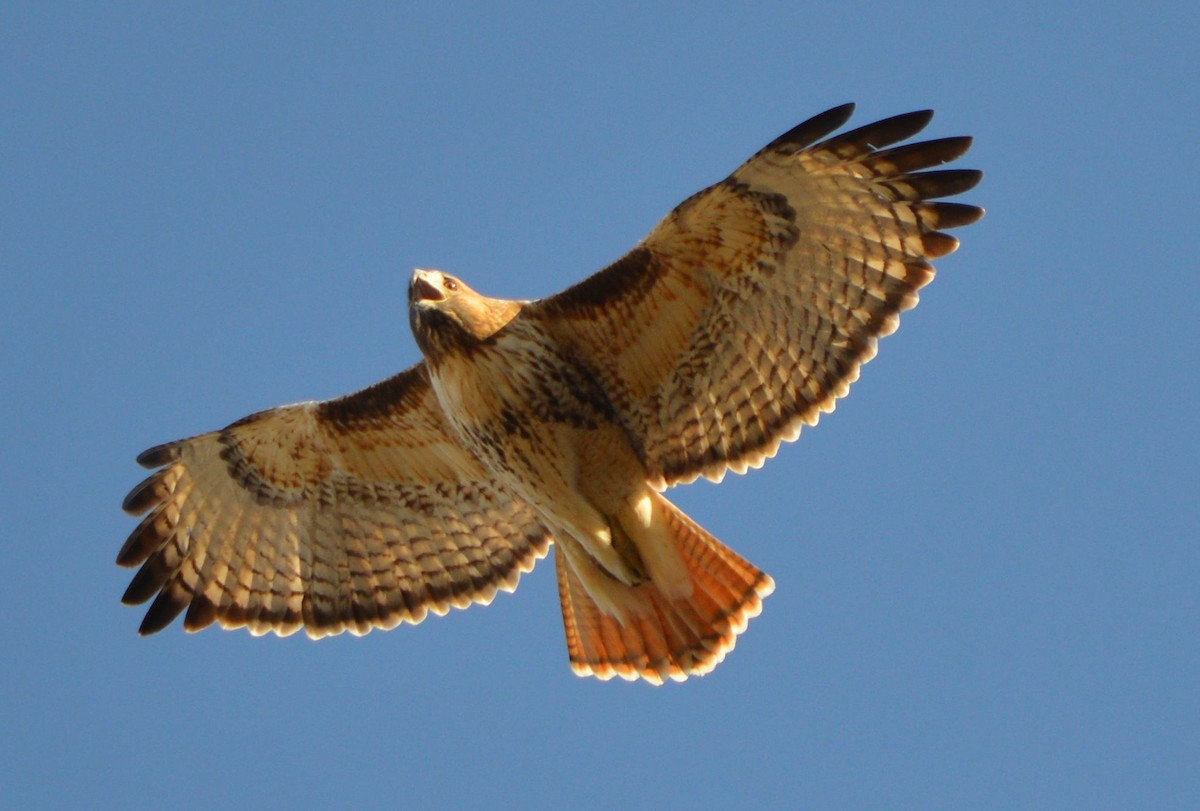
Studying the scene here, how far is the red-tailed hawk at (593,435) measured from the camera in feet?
27.2

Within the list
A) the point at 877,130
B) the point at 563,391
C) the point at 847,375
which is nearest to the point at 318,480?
the point at 563,391

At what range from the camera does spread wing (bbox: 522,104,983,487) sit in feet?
26.9

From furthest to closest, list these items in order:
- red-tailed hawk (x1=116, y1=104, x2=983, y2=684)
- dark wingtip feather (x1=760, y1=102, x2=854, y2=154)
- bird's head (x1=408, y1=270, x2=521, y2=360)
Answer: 1. bird's head (x1=408, y1=270, x2=521, y2=360)
2. red-tailed hawk (x1=116, y1=104, x2=983, y2=684)
3. dark wingtip feather (x1=760, y1=102, x2=854, y2=154)

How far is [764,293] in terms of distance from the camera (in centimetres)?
852

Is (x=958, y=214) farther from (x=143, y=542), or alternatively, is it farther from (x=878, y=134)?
(x=143, y=542)

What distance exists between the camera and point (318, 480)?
31.3 ft

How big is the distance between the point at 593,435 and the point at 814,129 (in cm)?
185

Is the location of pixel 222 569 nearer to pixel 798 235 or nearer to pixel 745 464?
pixel 745 464

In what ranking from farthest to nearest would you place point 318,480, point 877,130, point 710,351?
point 318,480 < point 710,351 < point 877,130

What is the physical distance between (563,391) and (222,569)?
2345 mm

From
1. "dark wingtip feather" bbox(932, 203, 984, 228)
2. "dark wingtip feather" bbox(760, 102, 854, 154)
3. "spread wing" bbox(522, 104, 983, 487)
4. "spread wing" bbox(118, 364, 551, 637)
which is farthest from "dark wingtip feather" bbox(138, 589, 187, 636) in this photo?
"dark wingtip feather" bbox(932, 203, 984, 228)

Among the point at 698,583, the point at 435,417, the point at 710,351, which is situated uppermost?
the point at 435,417

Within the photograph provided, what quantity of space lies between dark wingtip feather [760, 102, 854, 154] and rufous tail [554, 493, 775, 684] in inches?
75.3

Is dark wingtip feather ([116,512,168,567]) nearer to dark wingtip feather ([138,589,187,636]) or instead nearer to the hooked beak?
dark wingtip feather ([138,589,187,636])
